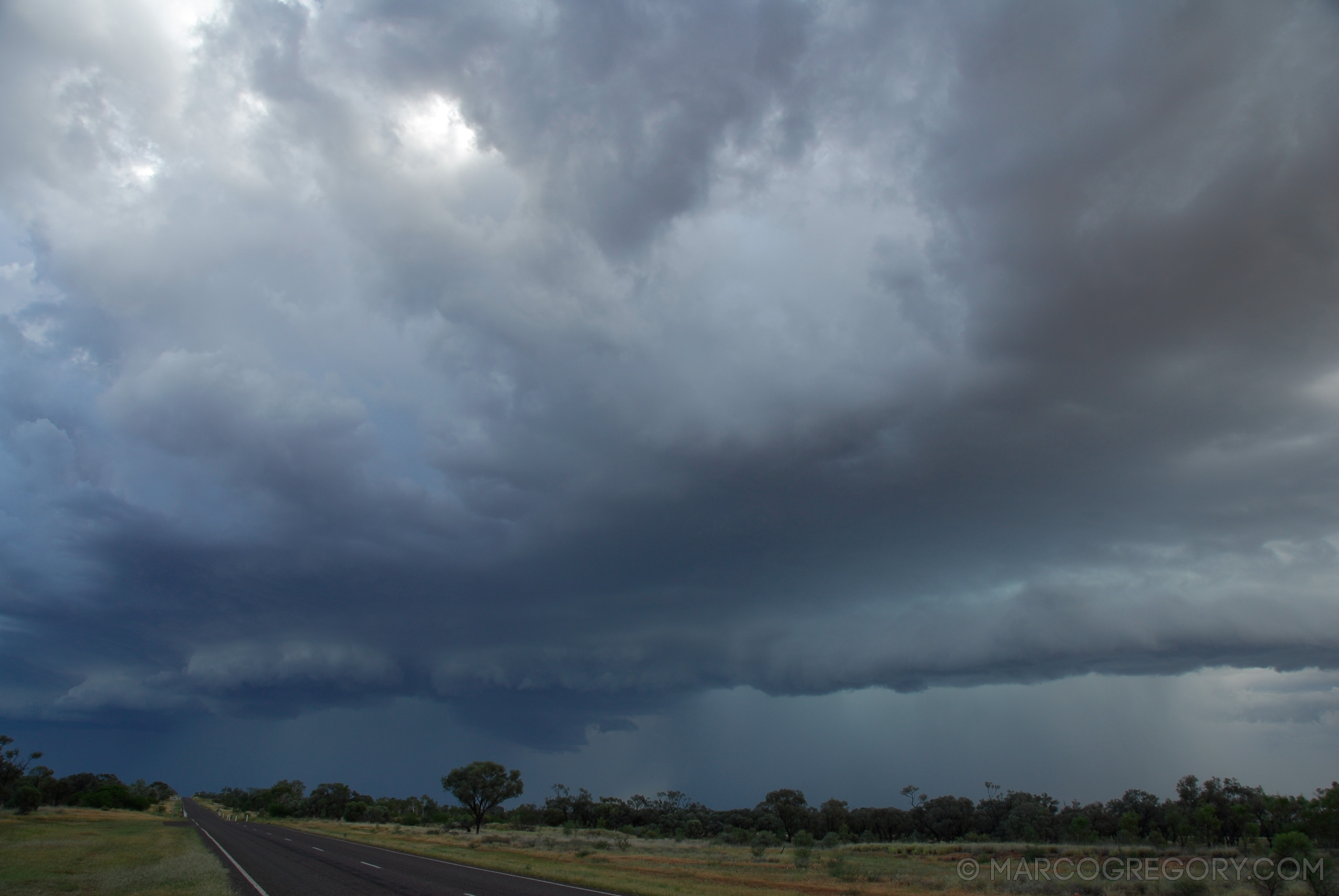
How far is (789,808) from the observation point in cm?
14600

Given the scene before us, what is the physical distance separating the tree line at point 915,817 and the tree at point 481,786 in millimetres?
185

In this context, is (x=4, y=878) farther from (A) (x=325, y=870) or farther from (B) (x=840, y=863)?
(B) (x=840, y=863)

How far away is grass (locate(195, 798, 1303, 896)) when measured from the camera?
116 ft

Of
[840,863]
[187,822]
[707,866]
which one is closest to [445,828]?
[187,822]

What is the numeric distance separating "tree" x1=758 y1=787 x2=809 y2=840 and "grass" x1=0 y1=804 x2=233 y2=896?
106m

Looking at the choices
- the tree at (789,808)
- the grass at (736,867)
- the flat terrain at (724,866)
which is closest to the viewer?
the grass at (736,867)

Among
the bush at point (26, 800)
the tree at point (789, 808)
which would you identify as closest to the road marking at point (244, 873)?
the bush at point (26, 800)

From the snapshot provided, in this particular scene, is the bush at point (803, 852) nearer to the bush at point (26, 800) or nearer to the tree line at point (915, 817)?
the tree line at point (915, 817)

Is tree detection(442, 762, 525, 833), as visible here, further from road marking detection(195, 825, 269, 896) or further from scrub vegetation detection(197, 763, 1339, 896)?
road marking detection(195, 825, 269, 896)

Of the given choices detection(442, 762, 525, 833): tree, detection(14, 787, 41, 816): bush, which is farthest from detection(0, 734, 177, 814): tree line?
detection(442, 762, 525, 833): tree

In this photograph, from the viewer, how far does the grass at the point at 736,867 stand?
35.4 metres

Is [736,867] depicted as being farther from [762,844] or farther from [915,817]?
[915,817]

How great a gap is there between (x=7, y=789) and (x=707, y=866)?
115 metres

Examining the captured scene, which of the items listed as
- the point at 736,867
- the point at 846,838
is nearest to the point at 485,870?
the point at 736,867
